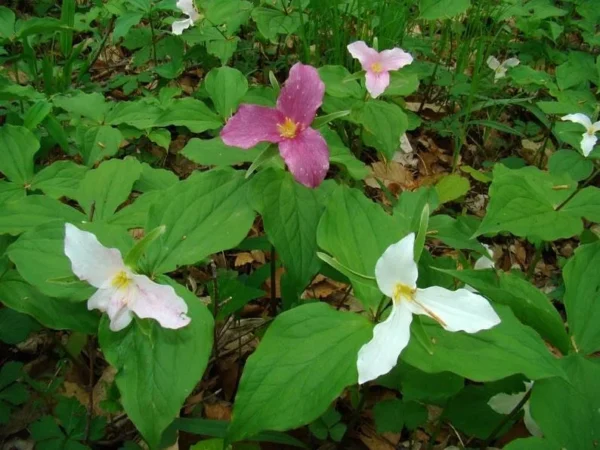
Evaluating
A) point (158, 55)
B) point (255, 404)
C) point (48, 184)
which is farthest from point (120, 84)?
point (255, 404)

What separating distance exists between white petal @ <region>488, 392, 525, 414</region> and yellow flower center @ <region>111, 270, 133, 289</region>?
0.92 m

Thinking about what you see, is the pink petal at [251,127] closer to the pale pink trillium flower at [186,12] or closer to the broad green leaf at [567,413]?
the broad green leaf at [567,413]

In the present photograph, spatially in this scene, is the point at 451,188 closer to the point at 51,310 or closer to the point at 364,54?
the point at 364,54

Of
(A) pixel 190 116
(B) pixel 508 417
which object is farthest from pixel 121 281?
(B) pixel 508 417

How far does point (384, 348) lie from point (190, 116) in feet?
3.33

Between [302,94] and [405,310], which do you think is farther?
[302,94]

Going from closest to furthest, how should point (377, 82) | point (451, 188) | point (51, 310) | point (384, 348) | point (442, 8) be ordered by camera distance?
point (384, 348)
point (51, 310)
point (377, 82)
point (451, 188)
point (442, 8)

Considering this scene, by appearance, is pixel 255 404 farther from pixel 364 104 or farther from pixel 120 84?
pixel 120 84

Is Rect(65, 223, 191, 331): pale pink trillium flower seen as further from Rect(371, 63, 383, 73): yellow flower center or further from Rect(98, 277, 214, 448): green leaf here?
Rect(371, 63, 383, 73): yellow flower center

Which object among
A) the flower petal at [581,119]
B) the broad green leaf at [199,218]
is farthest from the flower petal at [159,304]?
the flower petal at [581,119]

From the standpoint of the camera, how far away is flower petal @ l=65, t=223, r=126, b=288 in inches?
38.0

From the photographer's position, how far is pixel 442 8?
2438 millimetres

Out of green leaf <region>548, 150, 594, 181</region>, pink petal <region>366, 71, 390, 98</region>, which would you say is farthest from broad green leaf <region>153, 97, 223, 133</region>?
green leaf <region>548, 150, 594, 181</region>

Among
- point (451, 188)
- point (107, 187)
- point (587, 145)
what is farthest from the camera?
point (451, 188)
